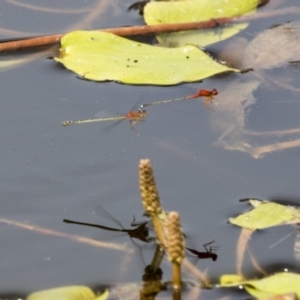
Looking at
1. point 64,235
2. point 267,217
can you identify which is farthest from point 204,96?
point 64,235

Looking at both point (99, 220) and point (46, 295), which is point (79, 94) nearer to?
point (99, 220)

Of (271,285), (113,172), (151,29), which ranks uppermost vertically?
(151,29)

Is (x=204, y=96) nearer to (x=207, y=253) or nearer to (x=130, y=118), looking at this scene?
(x=130, y=118)

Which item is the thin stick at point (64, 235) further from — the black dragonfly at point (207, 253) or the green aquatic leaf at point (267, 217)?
the green aquatic leaf at point (267, 217)

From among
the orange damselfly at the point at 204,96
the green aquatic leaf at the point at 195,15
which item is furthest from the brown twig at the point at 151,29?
the orange damselfly at the point at 204,96

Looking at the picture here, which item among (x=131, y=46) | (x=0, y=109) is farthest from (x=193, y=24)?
(x=0, y=109)

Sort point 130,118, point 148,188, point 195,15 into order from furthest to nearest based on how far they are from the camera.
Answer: point 195,15, point 130,118, point 148,188
